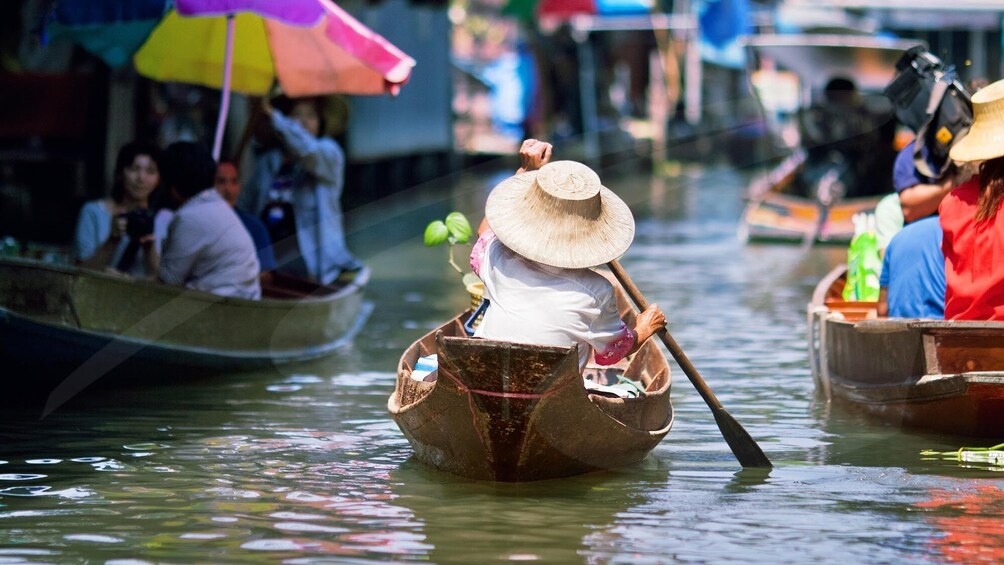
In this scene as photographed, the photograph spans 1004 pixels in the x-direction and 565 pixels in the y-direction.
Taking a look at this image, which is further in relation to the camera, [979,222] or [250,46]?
[250,46]

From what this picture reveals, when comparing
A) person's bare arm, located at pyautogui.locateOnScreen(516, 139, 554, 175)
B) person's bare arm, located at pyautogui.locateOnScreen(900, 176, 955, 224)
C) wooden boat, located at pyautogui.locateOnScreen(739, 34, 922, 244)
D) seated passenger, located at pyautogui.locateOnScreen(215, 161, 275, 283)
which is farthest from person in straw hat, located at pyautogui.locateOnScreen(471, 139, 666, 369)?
wooden boat, located at pyautogui.locateOnScreen(739, 34, 922, 244)

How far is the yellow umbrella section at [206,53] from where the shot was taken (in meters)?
11.3

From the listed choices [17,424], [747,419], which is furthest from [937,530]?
[17,424]

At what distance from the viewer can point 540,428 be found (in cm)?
614

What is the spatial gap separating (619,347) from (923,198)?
267 cm

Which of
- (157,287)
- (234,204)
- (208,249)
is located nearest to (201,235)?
(208,249)

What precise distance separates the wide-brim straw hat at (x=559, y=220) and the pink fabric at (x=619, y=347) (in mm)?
328

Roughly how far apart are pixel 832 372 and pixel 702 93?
26338 millimetres

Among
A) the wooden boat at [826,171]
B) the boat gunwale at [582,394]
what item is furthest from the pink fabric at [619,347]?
the wooden boat at [826,171]

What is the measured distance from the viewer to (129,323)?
27.8 feet

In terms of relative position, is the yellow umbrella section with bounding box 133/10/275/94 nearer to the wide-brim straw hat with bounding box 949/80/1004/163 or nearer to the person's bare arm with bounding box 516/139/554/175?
the person's bare arm with bounding box 516/139/554/175

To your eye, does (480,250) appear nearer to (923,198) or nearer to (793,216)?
(923,198)

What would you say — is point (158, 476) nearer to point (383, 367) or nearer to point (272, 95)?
point (383, 367)

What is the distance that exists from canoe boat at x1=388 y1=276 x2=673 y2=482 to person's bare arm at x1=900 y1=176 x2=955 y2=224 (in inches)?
83.2
